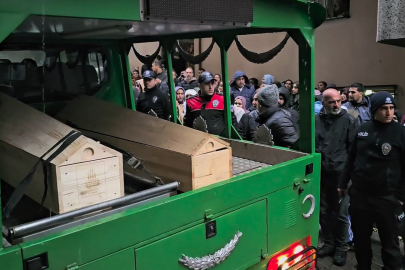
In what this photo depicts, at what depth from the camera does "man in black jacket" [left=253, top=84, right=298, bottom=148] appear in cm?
392

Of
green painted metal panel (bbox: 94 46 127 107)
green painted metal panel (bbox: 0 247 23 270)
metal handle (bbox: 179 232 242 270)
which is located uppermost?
green painted metal panel (bbox: 94 46 127 107)

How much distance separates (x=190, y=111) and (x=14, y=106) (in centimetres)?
308

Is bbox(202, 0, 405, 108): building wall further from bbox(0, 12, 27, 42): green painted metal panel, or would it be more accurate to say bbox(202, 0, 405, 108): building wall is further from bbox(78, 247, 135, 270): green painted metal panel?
bbox(0, 12, 27, 42): green painted metal panel

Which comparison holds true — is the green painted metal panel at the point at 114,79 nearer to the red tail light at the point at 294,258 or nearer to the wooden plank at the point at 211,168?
the wooden plank at the point at 211,168

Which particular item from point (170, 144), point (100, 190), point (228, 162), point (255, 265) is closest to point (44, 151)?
point (100, 190)

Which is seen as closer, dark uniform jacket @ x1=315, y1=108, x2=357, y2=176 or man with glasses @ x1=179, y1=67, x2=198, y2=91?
dark uniform jacket @ x1=315, y1=108, x2=357, y2=176

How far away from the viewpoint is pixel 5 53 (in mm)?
3332

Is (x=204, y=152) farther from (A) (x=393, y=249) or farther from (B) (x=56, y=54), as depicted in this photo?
(A) (x=393, y=249)

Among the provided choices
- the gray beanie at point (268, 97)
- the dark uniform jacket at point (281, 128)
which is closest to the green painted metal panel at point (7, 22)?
Answer: the dark uniform jacket at point (281, 128)

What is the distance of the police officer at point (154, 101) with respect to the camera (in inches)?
218

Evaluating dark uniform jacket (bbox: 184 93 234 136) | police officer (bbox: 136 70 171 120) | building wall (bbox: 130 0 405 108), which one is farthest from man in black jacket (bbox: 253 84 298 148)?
building wall (bbox: 130 0 405 108)

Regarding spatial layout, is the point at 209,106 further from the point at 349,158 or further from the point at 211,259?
the point at 211,259

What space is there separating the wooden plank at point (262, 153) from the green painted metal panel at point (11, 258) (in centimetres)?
210

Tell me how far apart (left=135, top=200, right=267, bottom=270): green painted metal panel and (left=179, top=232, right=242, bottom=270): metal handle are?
20 mm
